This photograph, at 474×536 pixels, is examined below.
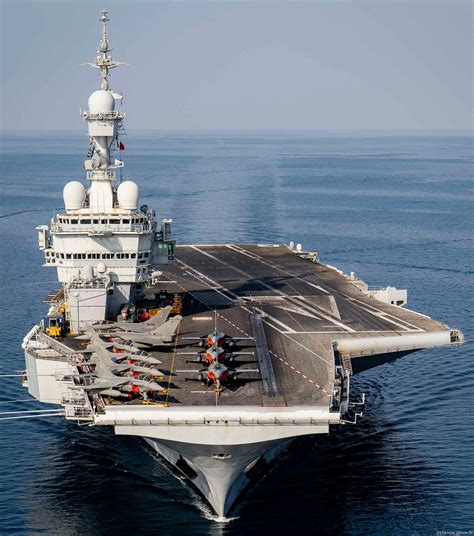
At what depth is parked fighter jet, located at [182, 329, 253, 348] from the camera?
123 feet

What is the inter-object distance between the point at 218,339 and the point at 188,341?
344 cm

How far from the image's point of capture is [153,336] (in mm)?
39812

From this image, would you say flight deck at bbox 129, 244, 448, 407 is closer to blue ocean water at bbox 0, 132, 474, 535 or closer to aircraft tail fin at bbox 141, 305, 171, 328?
aircraft tail fin at bbox 141, 305, 171, 328

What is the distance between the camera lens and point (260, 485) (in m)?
36.2

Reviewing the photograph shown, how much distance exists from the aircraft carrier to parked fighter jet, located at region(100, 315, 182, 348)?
2.7 inches

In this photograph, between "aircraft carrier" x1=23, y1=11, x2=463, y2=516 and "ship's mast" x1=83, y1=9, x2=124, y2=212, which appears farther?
"ship's mast" x1=83, y1=9, x2=124, y2=212

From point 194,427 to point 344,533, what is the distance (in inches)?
289

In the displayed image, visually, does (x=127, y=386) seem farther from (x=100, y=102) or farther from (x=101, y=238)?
(x=100, y=102)

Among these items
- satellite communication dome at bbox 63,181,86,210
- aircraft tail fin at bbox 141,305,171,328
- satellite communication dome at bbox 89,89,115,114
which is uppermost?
satellite communication dome at bbox 89,89,115,114

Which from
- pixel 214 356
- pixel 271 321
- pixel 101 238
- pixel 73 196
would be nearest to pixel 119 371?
pixel 214 356

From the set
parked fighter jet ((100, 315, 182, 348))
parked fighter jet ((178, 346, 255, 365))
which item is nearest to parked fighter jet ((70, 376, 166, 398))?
parked fighter jet ((178, 346, 255, 365))

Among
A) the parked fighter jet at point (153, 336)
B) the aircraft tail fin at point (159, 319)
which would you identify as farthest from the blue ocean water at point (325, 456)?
the aircraft tail fin at point (159, 319)

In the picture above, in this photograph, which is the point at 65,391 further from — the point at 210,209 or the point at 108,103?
the point at 210,209

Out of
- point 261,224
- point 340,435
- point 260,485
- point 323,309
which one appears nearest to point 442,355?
point 323,309
